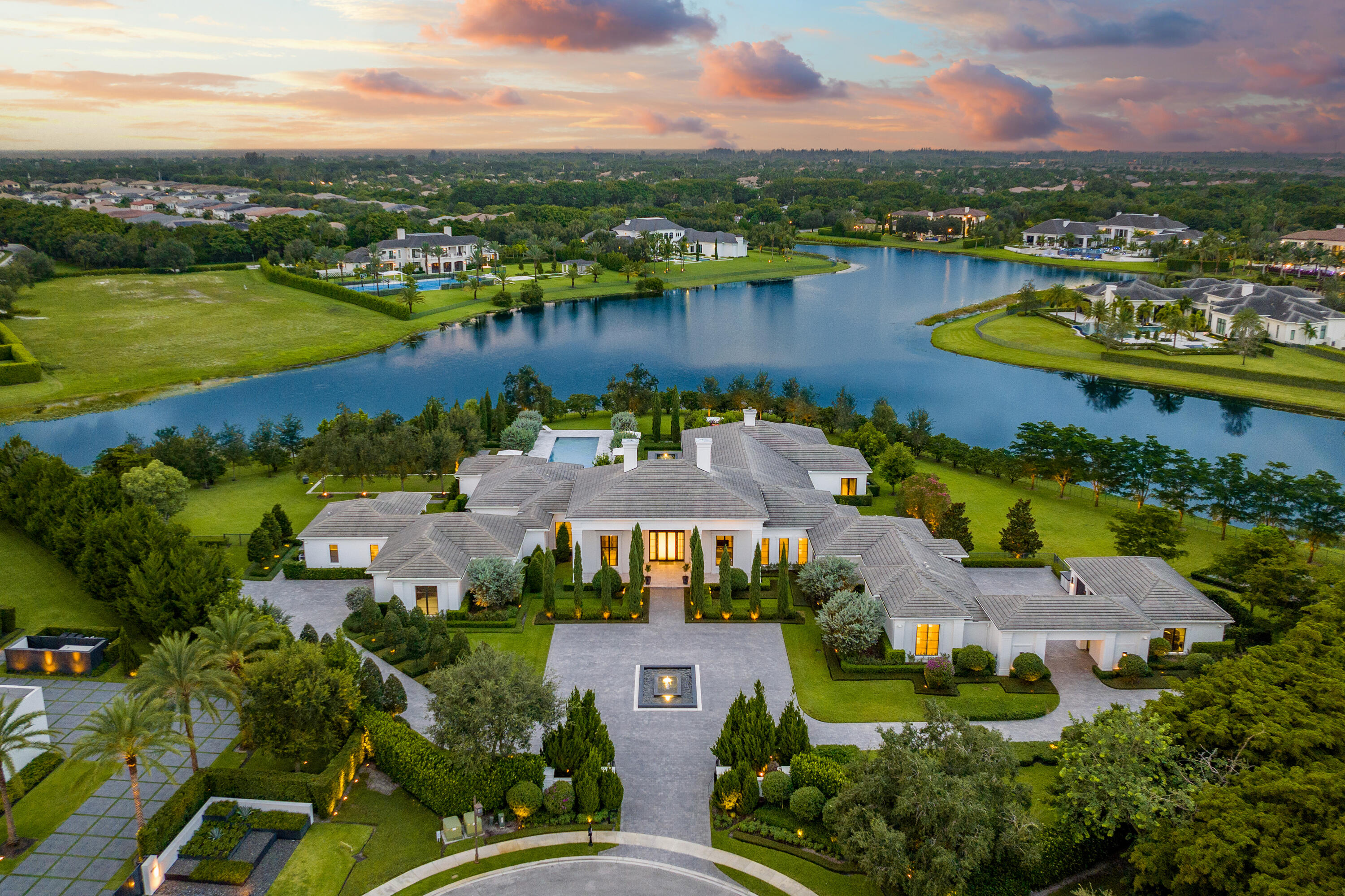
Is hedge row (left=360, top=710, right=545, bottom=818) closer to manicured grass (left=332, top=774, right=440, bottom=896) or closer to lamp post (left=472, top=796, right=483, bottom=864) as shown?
lamp post (left=472, top=796, right=483, bottom=864)

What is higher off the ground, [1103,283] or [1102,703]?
[1103,283]

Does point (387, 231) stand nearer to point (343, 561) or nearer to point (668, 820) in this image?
point (343, 561)

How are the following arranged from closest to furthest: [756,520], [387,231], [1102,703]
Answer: [1102,703] < [756,520] < [387,231]

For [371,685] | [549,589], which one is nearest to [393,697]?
[371,685]

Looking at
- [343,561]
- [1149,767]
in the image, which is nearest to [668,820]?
[1149,767]

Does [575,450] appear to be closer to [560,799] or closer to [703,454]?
[703,454]

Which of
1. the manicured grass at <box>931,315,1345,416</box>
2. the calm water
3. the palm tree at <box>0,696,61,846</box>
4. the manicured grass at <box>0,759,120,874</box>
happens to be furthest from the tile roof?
the manicured grass at <box>931,315,1345,416</box>

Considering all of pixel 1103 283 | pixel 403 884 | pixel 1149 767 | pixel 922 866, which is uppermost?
pixel 1103 283
